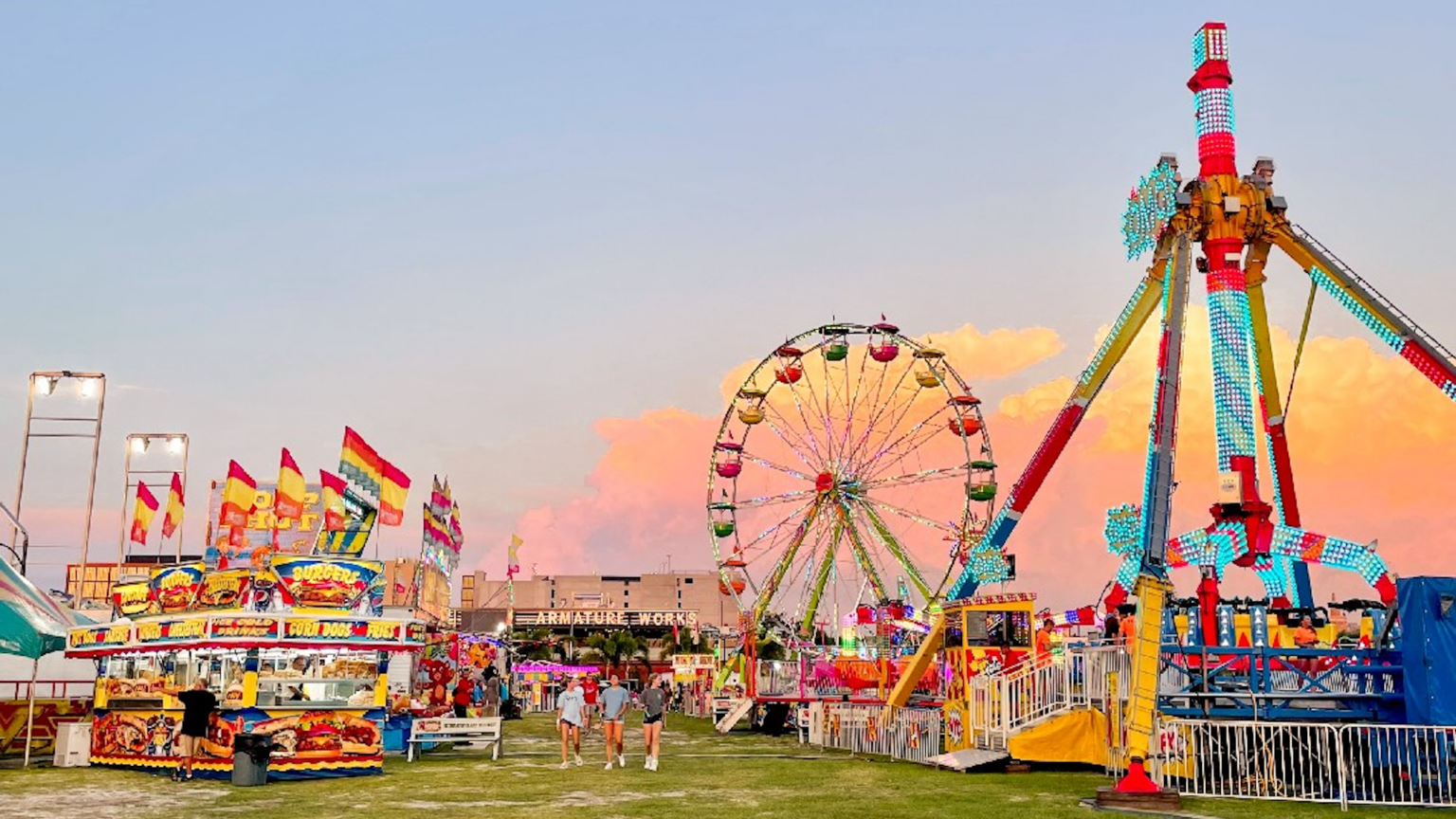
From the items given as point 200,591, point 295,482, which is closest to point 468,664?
point 295,482

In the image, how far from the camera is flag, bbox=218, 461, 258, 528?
36.1 metres

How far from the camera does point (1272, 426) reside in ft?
131

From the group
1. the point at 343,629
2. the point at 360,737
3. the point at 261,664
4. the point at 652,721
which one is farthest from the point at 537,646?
the point at 652,721

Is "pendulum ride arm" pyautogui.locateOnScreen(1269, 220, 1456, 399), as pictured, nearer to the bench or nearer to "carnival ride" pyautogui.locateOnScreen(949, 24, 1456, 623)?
"carnival ride" pyautogui.locateOnScreen(949, 24, 1456, 623)

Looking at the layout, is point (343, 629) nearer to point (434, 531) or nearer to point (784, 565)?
point (434, 531)


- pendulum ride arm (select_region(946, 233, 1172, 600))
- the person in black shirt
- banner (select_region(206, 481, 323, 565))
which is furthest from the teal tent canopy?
pendulum ride arm (select_region(946, 233, 1172, 600))

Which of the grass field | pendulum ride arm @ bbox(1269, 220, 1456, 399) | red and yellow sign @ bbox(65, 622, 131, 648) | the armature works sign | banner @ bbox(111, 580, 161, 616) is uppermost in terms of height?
pendulum ride arm @ bbox(1269, 220, 1456, 399)

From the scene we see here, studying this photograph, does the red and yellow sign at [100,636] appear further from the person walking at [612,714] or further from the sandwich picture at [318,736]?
the person walking at [612,714]

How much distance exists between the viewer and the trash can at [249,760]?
64.9 feet

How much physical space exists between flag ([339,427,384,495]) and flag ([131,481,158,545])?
10048 mm

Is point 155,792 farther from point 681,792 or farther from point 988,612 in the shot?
point 988,612

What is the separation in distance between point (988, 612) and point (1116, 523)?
13997 millimetres

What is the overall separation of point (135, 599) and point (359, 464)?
33.4ft

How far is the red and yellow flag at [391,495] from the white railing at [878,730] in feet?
43.4
